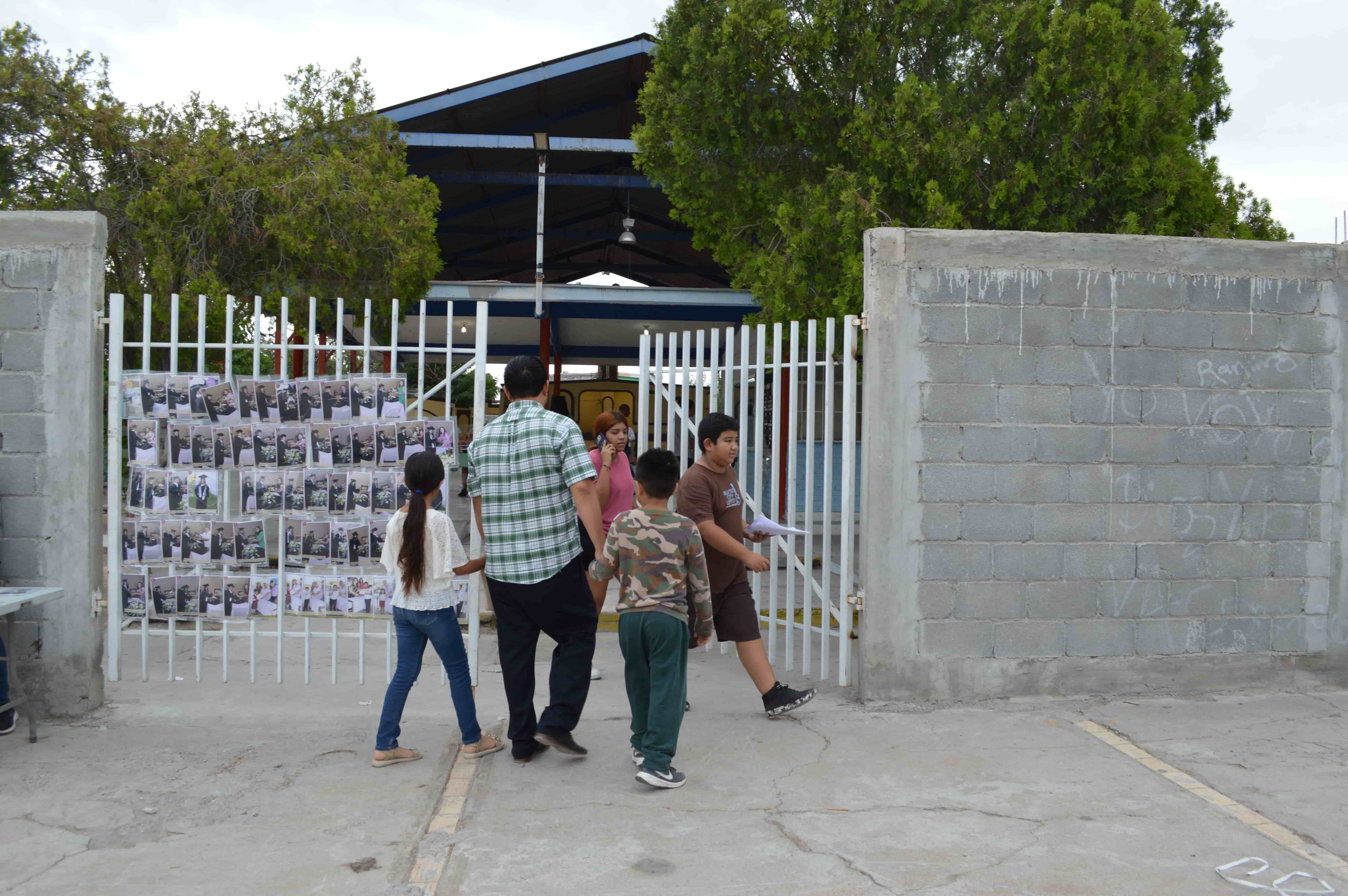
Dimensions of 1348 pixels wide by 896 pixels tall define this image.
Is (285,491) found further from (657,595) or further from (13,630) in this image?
(657,595)

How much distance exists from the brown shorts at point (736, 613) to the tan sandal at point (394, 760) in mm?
1526

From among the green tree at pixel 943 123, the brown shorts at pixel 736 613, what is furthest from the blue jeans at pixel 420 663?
the green tree at pixel 943 123

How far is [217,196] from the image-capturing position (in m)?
10.8

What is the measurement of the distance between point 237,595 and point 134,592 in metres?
0.51

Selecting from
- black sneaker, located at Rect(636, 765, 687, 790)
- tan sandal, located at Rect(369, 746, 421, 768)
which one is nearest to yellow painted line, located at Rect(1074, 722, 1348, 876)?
black sneaker, located at Rect(636, 765, 687, 790)

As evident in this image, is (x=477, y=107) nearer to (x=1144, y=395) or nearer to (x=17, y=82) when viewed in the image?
(x=17, y=82)

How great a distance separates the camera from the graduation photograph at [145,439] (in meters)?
5.16

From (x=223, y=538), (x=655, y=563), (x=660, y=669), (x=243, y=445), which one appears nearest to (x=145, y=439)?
(x=243, y=445)

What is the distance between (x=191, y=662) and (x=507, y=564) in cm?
318

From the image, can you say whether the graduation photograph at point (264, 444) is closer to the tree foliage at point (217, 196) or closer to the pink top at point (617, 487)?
the pink top at point (617, 487)

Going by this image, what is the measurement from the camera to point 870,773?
4445 millimetres

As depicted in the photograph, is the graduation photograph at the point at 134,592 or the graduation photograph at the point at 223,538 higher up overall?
the graduation photograph at the point at 223,538

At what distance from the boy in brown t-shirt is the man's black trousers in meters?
0.81

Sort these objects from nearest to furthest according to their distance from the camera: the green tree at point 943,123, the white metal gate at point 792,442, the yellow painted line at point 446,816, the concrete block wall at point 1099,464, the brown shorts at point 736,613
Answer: the yellow painted line at point 446,816, the brown shorts at point 736,613, the concrete block wall at point 1099,464, the white metal gate at point 792,442, the green tree at point 943,123
